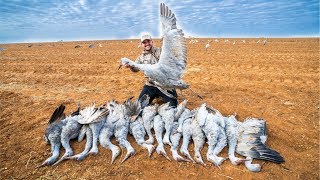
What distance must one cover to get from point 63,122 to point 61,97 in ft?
12.2

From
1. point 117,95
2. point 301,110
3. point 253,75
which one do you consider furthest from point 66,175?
point 253,75

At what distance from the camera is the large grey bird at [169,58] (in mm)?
5410

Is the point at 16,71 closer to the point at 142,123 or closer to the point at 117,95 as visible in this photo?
the point at 117,95

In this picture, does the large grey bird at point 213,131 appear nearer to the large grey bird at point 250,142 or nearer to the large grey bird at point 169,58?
the large grey bird at point 250,142

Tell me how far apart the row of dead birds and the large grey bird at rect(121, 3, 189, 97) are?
66 cm

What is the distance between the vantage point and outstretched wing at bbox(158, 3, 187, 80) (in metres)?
5.39

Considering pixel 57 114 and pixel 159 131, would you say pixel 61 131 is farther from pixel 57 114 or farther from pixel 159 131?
pixel 159 131

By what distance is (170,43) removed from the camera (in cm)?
543

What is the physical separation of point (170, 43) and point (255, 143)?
97.9 inches

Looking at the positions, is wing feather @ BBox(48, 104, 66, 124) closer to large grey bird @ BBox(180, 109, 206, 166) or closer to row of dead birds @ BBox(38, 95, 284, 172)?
row of dead birds @ BBox(38, 95, 284, 172)

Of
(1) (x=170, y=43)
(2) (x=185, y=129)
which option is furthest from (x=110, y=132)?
(1) (x=170, y=43)

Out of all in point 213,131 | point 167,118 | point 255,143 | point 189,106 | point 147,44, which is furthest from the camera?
point 189,106

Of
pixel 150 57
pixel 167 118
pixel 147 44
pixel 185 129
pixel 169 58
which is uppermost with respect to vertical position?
pixel 147 44

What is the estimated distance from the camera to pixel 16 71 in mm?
14562
